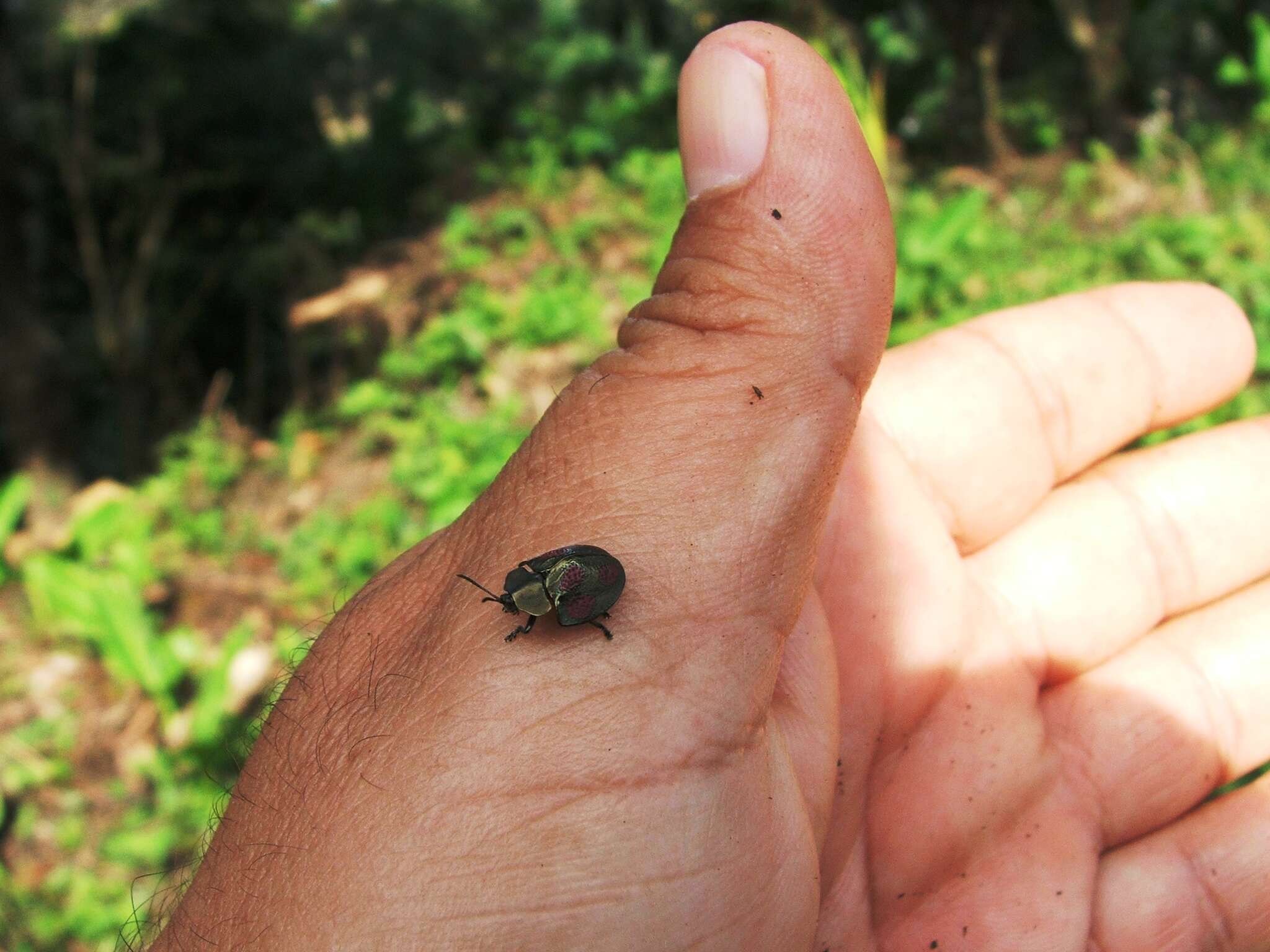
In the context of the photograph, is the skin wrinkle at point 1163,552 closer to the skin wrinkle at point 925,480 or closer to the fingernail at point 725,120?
the skin wrinkle at point 925,480

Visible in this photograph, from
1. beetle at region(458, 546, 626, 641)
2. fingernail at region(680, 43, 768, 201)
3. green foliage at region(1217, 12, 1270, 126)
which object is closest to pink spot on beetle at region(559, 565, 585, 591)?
beetle at region(458, 546, 626, 641)

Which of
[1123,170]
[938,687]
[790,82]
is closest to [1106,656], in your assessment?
[938,687]

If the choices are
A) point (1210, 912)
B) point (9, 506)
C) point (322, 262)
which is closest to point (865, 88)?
point (322, 262)

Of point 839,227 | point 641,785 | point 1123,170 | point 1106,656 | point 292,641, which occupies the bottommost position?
point 292,641

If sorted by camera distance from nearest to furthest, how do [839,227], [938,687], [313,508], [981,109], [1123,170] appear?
[839,227] < [938,687] < [313,508] < [1123,170] < [981,109]

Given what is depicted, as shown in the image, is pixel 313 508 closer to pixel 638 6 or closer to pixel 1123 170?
pixel 1123 170

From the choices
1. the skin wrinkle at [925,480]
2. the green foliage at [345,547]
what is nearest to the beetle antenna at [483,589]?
the skin wrinkle at [925,480]

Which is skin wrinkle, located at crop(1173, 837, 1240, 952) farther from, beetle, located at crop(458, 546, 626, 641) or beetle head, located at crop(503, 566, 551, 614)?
beetle head, located at crop(503, 566, 551, 614)
